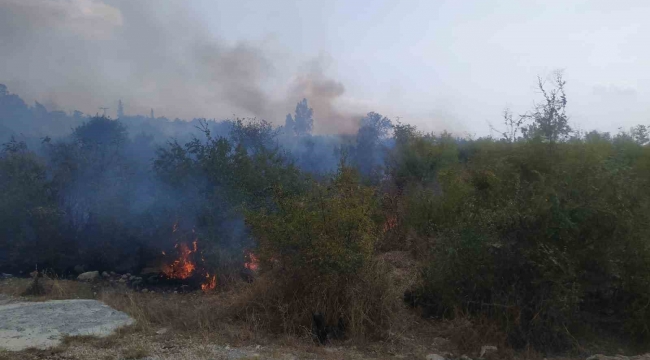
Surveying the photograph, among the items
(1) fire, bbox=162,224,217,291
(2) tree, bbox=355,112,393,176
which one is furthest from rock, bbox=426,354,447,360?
(2) tree, bbox=355,112,393,176

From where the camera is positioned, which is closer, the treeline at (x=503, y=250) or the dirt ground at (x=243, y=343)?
the dirt ground at (x=243, y=343)

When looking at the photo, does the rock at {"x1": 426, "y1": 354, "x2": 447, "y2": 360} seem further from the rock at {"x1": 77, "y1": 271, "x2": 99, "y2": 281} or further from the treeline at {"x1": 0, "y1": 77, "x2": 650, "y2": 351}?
the rock at {"x1": 77, "y1": 271, "x2": 99, "y2": 281}

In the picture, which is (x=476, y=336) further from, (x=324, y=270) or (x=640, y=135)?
(x=640, y=135)

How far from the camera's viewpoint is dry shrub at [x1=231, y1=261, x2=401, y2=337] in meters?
6.80

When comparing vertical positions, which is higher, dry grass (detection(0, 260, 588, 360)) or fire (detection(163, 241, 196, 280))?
fire (detection(163, 241, 196, 280))

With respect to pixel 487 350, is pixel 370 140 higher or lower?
higher

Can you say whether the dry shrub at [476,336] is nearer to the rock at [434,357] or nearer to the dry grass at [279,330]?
the dry grass at [279,330]

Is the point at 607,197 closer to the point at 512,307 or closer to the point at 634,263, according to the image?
the point at 634,263

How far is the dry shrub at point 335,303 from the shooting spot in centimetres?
680

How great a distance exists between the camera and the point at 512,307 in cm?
661

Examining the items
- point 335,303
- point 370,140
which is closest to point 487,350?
point 335,303

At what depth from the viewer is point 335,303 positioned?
686 centimetres

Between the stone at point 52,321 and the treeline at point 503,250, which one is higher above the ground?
the treeline at point 503,250

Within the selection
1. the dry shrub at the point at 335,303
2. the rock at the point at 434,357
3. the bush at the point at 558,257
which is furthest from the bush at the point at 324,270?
the bush at the point at 558,257
